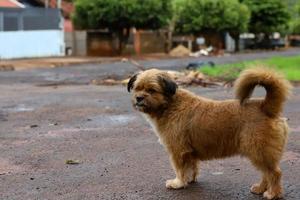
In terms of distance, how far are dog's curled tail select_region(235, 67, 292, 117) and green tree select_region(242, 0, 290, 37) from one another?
4994cm

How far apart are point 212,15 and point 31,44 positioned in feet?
49.5

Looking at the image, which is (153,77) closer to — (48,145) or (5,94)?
(48,145)

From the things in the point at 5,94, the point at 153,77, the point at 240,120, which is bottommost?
the point at 5,94

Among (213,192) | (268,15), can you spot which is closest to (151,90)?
(213,192)

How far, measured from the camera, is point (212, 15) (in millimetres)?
49438

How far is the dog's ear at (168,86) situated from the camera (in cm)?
617

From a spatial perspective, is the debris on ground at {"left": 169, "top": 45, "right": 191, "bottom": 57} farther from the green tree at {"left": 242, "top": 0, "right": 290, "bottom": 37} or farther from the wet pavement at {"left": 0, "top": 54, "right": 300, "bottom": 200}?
the wet pavement at {"left": 0, "top": 54, "right": 300, "bottom": 200}

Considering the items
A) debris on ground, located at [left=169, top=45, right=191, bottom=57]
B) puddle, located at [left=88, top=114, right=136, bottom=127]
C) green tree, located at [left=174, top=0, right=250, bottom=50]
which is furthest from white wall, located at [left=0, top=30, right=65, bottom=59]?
puddle, located at [left=88, top=114, right=136, bottom=127]

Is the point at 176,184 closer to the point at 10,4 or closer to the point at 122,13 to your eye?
the point at 122,13

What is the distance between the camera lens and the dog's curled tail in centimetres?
595

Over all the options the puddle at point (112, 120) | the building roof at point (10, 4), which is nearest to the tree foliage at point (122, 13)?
the building roof at point (10, 4)

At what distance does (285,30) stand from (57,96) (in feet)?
145

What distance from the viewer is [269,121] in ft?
19.5

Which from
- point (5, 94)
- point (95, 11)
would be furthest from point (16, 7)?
point (5, 94)
